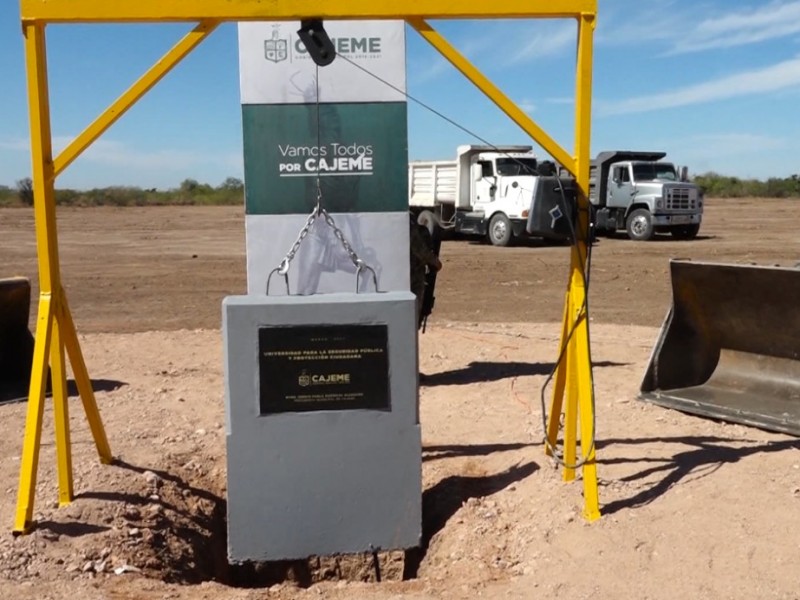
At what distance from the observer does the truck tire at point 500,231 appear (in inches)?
1024

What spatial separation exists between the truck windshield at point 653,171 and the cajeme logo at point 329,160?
21.4m

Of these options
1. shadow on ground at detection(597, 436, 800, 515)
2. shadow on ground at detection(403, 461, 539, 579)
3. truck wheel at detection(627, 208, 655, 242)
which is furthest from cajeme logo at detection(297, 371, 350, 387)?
truck wheel at detection(627, 208, 655, 242)

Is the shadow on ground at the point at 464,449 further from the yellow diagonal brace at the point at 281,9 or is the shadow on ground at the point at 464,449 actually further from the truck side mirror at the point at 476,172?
the truck side mirror at the point at 476,172

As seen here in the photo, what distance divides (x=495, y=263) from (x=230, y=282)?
655cm

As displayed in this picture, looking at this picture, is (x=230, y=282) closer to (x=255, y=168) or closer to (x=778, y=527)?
(x=255, y=168)

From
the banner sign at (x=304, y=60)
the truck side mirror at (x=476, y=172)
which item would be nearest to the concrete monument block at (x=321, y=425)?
the banner sign at (x=304, y=60)

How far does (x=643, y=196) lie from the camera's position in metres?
27.4

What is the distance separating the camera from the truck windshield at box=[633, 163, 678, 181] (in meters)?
27.7

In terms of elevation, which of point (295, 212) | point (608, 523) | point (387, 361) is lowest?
point (608, 523)

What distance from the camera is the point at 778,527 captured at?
4.88m

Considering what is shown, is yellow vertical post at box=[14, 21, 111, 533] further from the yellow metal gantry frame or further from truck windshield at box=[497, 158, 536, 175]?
truck windshield at box=[497, 158, 536, 175]

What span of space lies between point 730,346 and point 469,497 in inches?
119

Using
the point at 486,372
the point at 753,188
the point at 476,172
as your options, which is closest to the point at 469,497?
the point at 486,372

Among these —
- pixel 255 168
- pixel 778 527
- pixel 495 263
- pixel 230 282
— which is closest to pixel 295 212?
pixel 255 168
